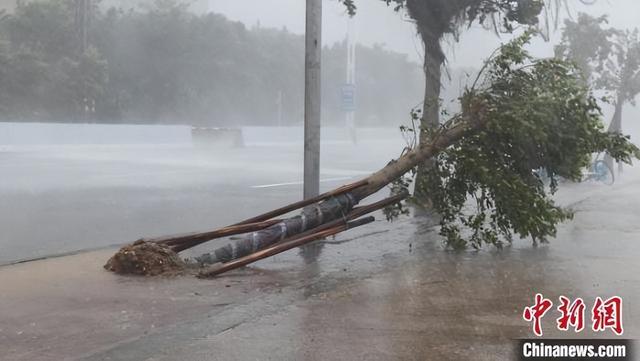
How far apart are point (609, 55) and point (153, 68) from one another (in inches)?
717

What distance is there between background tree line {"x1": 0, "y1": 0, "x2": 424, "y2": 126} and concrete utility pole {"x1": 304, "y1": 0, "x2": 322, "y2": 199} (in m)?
15.5

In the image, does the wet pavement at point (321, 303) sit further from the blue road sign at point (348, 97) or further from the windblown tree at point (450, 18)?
the blue road sign at point (348, 97)

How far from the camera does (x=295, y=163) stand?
21062mm

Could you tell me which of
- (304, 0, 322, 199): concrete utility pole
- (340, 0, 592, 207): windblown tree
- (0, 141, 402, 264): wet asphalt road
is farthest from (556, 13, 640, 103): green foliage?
(304, 0, 322, 199): concrete utility pole

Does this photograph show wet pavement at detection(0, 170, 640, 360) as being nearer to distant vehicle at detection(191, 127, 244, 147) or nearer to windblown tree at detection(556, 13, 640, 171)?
windblown tree at detection(556, 13, 640, 171)

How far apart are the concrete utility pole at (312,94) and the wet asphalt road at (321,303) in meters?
0.91

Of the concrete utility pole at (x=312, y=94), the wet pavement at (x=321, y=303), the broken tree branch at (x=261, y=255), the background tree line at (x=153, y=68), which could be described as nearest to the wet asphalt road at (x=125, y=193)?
the wet pavement at (x=321, y=303)

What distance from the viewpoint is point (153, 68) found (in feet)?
97.7

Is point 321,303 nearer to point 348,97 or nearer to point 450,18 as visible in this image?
point 450,18

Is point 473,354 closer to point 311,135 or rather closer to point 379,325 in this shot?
point 379,325

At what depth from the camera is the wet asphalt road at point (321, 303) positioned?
4.10 metres

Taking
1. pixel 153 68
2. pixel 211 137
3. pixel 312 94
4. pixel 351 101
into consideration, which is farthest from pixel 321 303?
pixel 351 101

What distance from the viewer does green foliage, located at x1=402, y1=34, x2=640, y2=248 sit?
6.56 m

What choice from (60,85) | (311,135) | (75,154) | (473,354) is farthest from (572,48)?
(60,85)
